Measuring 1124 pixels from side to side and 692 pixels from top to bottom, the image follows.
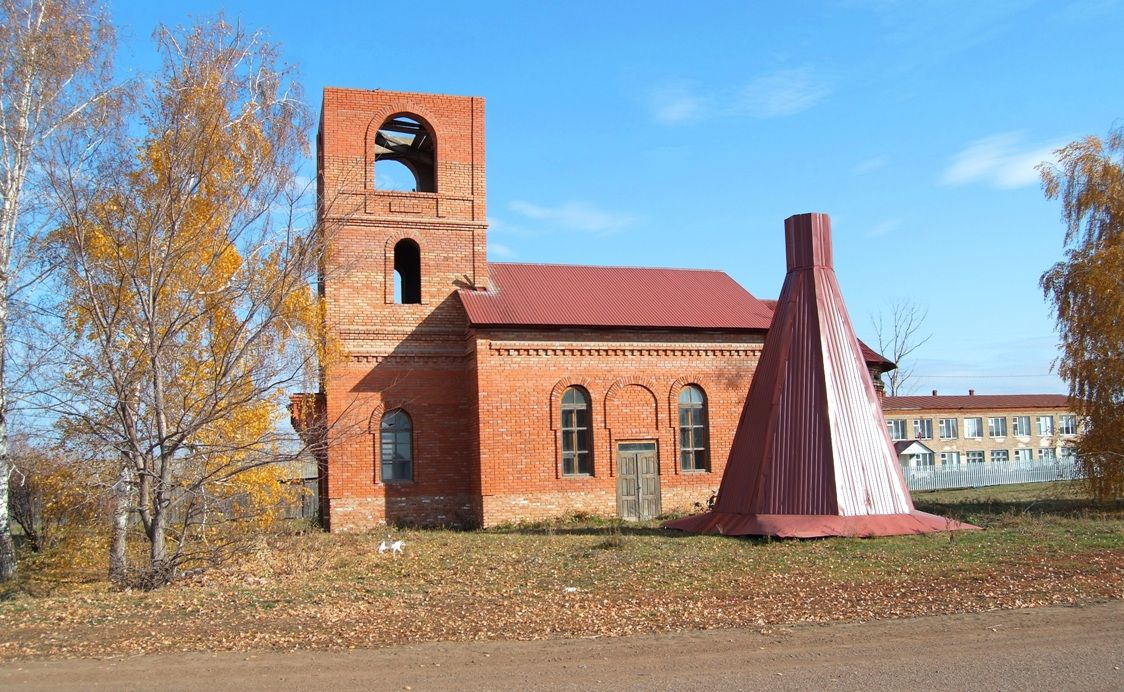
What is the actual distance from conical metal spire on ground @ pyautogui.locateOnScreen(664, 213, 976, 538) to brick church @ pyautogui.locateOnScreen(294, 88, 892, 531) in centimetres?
610

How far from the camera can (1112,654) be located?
8273mm

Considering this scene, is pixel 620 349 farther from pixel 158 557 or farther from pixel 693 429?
pixel 158 557

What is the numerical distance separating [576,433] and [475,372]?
3186 millimetres

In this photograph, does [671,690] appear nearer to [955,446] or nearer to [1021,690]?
[1021,690]

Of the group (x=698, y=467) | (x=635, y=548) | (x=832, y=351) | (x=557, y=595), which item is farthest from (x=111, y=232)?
(x=698, y=467)

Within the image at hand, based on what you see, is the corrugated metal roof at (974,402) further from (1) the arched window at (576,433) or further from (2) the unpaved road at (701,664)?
(2) the unpaved road at (701,664)

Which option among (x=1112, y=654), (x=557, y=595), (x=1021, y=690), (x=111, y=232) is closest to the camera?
(x=1021, y=690)

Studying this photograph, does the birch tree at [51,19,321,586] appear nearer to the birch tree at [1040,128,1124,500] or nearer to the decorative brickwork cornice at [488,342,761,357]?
the decorative brickwork cornice at [488,342,761,357]

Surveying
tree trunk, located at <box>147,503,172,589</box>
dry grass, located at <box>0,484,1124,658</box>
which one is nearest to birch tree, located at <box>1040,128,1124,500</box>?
dry grass, located at <box>0,484,1124,658</box>

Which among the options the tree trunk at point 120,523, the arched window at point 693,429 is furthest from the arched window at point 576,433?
the tree trunk at point 120,523

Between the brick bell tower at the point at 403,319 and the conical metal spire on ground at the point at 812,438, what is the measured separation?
26.1 feet

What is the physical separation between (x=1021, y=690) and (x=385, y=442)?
1856 centimetres

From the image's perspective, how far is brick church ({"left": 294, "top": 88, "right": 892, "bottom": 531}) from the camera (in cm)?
2355

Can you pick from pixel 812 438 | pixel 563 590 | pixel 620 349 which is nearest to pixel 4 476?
pixel 563 590
